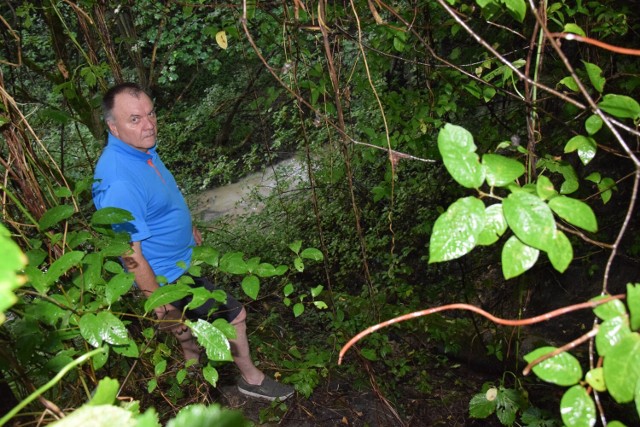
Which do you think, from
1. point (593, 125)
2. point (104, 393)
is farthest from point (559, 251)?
point (104, 393)

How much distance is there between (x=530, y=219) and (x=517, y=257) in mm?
85

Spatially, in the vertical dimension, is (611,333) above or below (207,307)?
above

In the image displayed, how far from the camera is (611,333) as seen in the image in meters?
0.71

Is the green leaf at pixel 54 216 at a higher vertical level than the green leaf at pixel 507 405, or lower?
higher

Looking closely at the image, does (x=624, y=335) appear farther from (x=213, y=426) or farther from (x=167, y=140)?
(x=167, y=140)

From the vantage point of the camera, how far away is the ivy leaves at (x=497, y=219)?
79cm

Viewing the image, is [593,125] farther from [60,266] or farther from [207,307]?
[207,307]

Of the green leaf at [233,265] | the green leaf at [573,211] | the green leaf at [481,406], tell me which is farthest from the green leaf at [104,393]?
the green leaf at [481,406]

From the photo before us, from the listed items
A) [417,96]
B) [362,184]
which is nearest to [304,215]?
[362,184]

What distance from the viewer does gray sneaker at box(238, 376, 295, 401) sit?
9.16 feet

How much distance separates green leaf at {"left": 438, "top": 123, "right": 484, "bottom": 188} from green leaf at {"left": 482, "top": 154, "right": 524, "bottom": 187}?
0.03 meters

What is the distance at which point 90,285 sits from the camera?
1500 mm

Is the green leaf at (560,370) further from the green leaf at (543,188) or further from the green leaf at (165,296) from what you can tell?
the green leaf at (165,296)

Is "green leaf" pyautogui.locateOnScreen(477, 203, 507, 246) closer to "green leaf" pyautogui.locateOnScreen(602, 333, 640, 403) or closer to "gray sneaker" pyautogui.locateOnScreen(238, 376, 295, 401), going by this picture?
"green leaf" pyautogui.locateOnScreen(602, 333, 640, 403)
